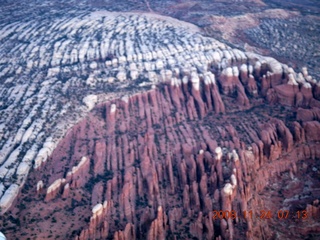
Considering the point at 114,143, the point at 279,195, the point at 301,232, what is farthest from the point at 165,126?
the point at 301,232

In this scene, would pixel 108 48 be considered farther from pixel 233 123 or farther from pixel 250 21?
pixel 250 21

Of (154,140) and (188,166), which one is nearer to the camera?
(188,166)
